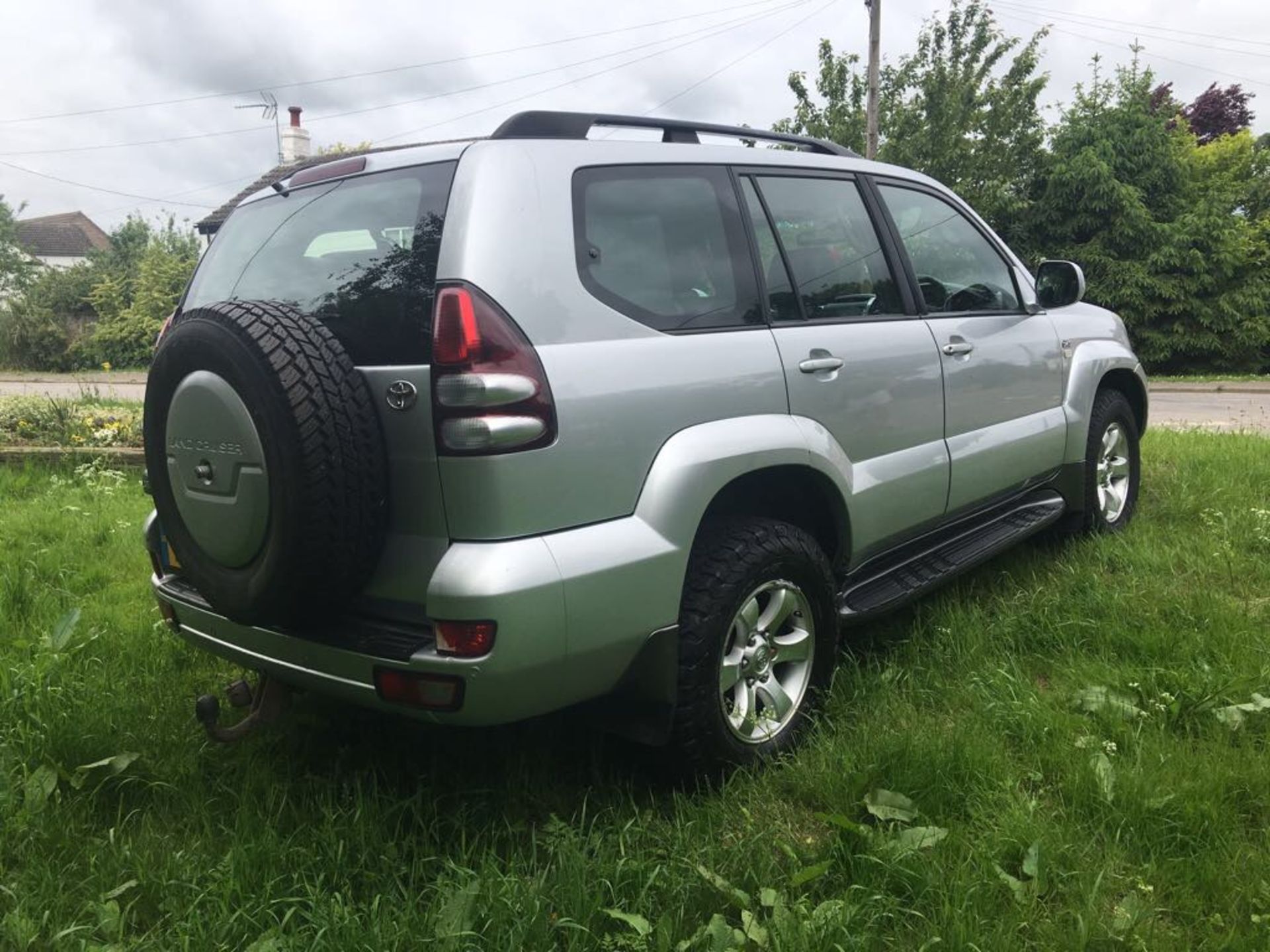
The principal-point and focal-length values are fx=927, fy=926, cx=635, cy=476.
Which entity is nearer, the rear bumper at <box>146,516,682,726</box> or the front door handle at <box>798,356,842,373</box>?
the rear bumper at <box>146,516,682,726</box>

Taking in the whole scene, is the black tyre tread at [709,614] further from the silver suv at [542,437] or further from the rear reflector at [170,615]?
the rear reflector at [170,615]

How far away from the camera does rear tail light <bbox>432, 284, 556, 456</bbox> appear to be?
1937 mm

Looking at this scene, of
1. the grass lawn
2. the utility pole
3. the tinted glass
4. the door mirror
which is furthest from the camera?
the utility pole

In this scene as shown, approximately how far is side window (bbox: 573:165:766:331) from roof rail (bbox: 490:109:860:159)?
0.46 feet

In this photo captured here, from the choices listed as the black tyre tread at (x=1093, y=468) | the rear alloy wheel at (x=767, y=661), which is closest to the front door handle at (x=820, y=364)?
the rear alloy wheel at (x=767, y=661)

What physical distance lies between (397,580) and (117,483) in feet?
15.7

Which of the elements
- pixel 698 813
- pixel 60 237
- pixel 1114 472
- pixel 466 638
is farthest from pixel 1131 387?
pixel 60 237

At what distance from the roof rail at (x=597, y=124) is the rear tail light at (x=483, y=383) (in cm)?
54

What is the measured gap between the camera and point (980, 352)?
139 inches

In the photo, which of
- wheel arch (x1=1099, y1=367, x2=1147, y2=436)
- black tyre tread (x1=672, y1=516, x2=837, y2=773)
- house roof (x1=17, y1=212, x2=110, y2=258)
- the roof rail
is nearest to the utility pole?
wheel arch (x1=1099, y1=367, x2=1147, y2=436)

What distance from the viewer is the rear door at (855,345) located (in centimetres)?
272

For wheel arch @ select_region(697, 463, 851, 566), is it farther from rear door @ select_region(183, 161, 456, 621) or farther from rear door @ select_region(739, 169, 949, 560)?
rear door @ select_region(183, 161, 456, 621)

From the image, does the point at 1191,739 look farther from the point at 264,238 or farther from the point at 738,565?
the point at 264,238

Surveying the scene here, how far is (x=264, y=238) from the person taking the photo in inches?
105
